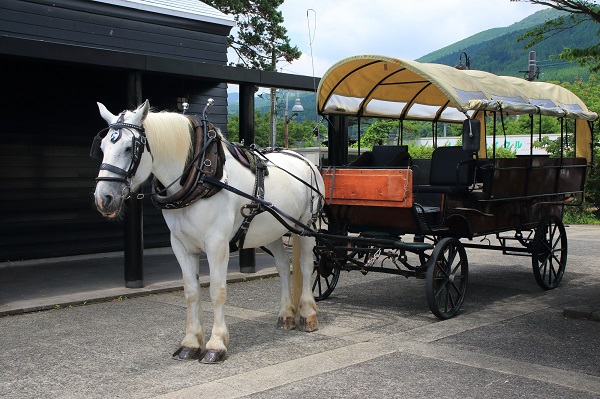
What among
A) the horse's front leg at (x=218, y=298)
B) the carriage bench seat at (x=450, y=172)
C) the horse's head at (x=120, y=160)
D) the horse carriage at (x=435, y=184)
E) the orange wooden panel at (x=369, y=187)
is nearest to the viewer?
the horse's head at (x=120, y=160)

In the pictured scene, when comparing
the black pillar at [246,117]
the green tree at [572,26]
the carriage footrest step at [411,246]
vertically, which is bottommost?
the carriage footrest step at [411,246]

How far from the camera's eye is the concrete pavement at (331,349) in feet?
16.2

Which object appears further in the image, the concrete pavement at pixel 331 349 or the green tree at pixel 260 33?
the green tree at pixel 260 33

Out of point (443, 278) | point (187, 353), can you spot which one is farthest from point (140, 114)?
point (443, 278)

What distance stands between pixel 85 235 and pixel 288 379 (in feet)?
26.1

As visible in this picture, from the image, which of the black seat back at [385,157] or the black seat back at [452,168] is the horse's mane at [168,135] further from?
the black seat back at [452,168]

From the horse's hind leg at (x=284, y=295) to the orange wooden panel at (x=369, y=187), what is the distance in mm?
1020

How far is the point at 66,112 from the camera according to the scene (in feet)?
38.7

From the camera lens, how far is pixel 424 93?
31.5ft

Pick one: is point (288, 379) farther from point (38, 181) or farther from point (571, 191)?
point (38, 181)

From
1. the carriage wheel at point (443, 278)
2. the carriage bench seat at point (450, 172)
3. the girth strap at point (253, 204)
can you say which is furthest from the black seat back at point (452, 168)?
the girth strap at point (253, 204)

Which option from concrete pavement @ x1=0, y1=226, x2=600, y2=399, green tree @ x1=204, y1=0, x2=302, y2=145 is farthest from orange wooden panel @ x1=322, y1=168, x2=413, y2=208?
green tree @ x1=204, y1=0, x2=302, y2=145

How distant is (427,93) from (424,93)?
0.05 m

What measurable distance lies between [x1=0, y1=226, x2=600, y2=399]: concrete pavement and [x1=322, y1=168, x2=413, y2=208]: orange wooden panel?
1.31 metres
